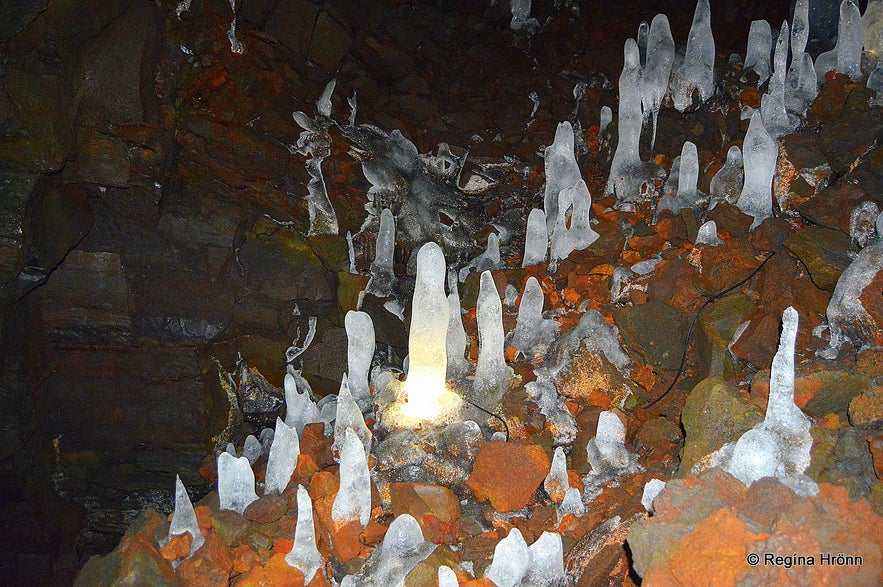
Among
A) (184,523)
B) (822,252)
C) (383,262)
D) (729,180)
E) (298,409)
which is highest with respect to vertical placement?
(383,262)

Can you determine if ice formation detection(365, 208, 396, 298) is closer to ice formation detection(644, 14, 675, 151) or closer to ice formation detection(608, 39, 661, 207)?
ice formation detection(608, 39, 661, 207)

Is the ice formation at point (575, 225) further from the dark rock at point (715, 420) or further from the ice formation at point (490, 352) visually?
the dark rock at point (715, 420)

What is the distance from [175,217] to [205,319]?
5.53 feet

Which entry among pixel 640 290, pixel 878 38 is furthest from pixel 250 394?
pixel 878 38

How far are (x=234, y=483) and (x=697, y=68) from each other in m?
7.70

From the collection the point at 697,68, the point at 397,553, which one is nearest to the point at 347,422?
the point at 397,553

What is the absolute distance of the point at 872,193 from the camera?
5.17 m

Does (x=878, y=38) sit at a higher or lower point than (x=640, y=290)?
higher

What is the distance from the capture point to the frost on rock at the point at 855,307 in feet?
13.3

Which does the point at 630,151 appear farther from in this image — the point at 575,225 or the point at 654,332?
the point at 654,332

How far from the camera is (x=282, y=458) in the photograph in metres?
4.41

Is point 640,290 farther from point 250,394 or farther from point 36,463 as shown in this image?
point 36,463

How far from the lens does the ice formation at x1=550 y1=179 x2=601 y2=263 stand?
6.69m

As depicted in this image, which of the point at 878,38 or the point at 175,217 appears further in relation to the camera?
the point at 175,217
